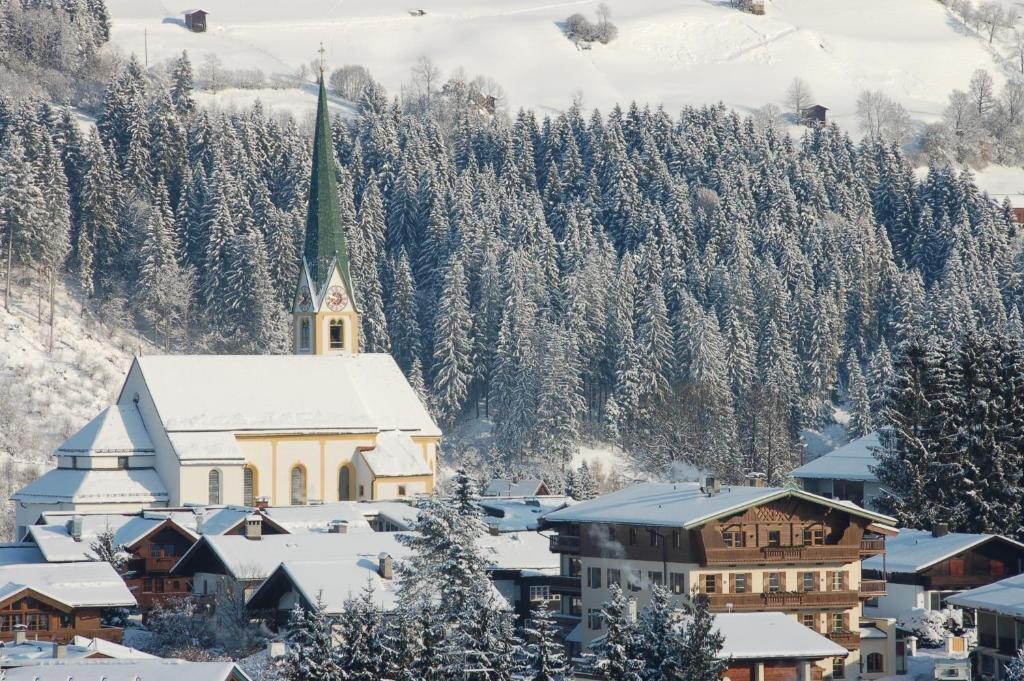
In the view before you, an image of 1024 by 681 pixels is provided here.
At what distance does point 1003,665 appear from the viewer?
71875 millimetres

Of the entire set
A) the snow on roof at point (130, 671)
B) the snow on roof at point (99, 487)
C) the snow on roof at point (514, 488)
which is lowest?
the snow on roof at point (130, 671)

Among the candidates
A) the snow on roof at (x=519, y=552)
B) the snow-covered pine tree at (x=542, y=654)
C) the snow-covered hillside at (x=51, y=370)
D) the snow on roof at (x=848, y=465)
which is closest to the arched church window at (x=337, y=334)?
the snow-covered hillside at (x=51, y=370)

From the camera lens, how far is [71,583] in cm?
7800

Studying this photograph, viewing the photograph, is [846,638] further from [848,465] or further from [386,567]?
[848,465]

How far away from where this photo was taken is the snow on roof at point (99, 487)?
103 meters

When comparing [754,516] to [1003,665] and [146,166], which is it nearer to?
[1003,665]

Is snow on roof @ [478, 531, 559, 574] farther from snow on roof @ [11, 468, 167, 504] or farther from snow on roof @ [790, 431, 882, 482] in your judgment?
snow on roof @ [790, 431, 882, 482]

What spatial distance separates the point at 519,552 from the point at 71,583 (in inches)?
619

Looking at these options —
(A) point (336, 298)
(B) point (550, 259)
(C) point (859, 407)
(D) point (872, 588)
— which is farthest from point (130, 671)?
(B) point (550, 259)

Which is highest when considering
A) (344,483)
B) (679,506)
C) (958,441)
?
(958,441)

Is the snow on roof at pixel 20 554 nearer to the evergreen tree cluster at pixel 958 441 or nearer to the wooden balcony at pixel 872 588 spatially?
the wooden balcony at pixel 872 588

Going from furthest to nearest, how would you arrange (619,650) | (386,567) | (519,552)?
(519,552)
(386,567)
(619,650)

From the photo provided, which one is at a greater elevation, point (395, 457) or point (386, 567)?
point (395, 457)

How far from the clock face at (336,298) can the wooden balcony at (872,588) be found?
43.4m
